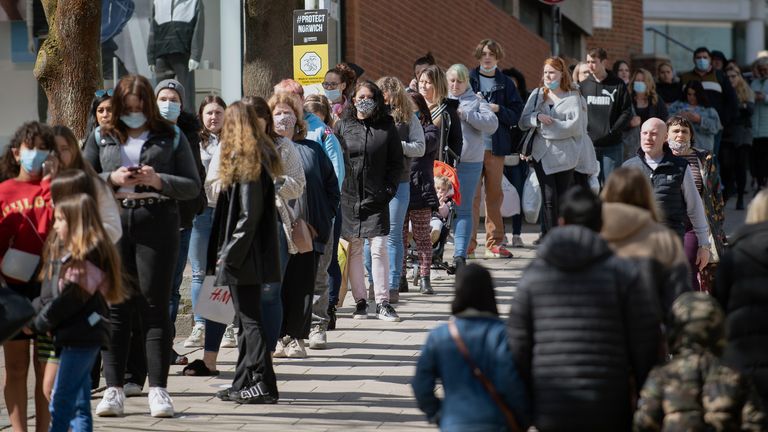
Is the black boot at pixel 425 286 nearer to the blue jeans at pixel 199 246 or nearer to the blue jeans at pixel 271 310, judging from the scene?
the blue jeans at pixel 199 246

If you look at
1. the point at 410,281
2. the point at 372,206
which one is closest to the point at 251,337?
the point at 372,206

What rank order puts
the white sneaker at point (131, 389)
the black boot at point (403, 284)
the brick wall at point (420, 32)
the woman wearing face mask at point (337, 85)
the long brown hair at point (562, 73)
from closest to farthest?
1. the white sneaker at point (131, 389)
2. the woman wearing face mask at point (337, 85)
3. the black boot at point (403, 284)
4. the long brown hair at point (562, 73)
5. the brick wall at point (420, 32)

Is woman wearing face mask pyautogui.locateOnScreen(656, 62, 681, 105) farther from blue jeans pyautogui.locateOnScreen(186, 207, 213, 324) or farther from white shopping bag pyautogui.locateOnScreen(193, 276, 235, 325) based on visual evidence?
white shopping bag pyautogui.locateOnScreen(193, 276, 235, 325)

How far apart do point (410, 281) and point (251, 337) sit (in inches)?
243

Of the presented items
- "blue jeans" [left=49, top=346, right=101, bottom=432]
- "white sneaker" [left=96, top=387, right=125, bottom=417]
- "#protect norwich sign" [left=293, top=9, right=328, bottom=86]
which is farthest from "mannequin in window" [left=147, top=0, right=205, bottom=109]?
"blue jeans" [left=49, top=346, right=101, bottom=432]

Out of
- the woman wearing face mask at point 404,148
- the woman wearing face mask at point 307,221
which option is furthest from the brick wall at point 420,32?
the woman wearing face mask at point 307,221

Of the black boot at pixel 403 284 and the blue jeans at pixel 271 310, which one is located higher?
the blue jeans at pixel 271 310

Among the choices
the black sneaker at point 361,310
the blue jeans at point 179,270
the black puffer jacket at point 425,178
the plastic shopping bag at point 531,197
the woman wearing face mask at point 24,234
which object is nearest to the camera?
the woman wearing face mask at point 24,234

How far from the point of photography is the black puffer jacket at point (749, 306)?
21.0ft

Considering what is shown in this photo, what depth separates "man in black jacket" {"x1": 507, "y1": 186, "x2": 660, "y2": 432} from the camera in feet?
18.8

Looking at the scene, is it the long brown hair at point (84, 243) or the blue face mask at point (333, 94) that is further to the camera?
the blue face mask at point (333, 94)

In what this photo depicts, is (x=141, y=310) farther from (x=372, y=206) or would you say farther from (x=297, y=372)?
(x=372, y=206)

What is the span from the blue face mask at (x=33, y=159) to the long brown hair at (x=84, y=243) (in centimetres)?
47

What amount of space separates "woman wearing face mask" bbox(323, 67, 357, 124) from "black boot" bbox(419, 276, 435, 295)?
1762 millimetres
